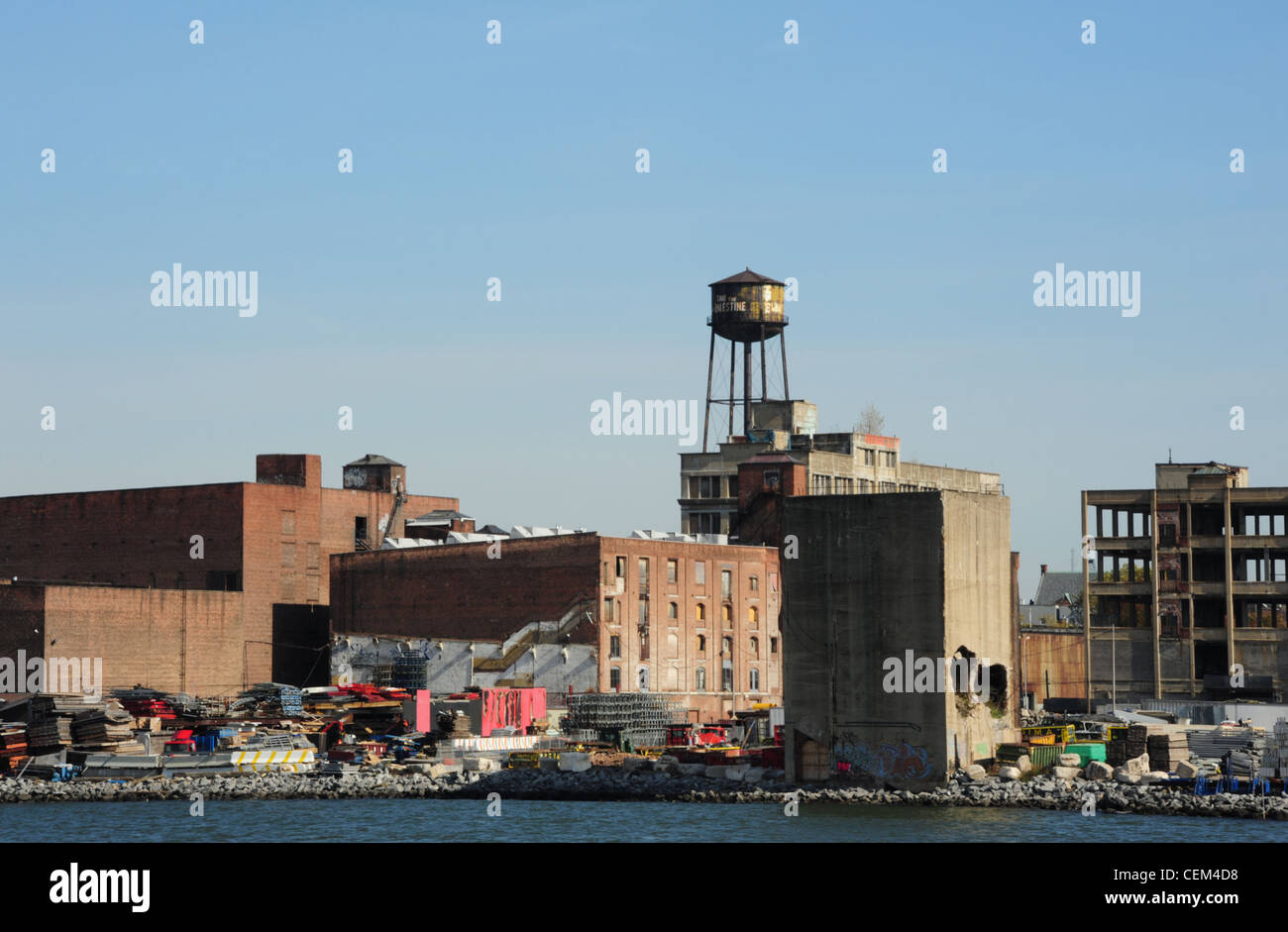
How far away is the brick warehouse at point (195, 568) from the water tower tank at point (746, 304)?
25.1 meters

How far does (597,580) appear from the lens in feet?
275

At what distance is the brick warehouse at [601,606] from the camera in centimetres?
8419

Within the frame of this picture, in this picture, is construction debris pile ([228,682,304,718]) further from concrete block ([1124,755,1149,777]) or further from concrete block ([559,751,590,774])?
concrete block ([1124,755,1149,777])

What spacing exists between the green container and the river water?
681 cm

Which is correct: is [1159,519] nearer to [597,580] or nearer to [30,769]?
[597,580]

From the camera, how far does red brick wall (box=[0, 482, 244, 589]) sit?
9481 centimetres

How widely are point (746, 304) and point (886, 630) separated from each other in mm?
72845

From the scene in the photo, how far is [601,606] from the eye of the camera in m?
83.6

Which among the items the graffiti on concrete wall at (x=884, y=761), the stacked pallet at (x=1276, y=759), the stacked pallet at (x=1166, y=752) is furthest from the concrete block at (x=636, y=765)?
the stacked pallet at (x=1276, y=759)

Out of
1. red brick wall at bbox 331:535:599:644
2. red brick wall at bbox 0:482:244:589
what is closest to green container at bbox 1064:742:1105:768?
red brick wall at bbox 331:535:599:644

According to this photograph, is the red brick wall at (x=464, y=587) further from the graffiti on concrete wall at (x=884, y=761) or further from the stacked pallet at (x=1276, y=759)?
the stacked pallet at (x=1276, y=759)
